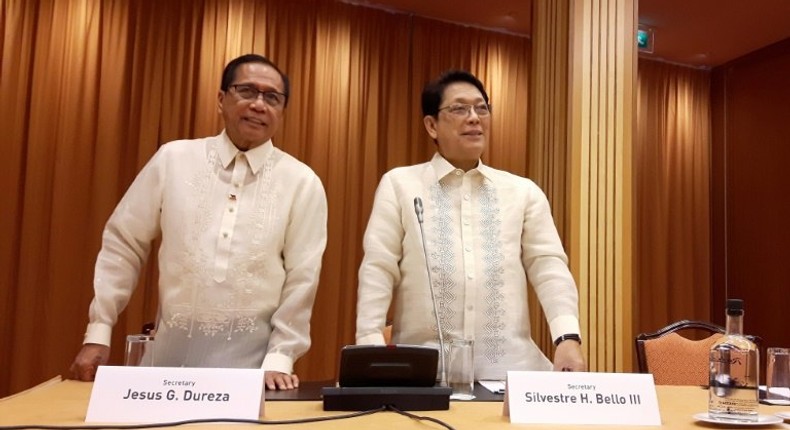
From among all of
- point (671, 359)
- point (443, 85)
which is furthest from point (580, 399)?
point (671, 359)

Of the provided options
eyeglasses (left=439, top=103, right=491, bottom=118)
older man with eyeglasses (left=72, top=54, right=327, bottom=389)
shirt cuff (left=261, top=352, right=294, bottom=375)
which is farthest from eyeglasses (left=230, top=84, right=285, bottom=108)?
shirt cuff (left=261, top=352, right=294, bottom=375)

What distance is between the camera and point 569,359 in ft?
6.21

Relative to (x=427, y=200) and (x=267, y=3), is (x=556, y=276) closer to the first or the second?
(x=427, y=200)

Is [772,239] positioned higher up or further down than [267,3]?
further down

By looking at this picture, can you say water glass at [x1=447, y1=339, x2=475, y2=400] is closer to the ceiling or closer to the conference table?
the conference table

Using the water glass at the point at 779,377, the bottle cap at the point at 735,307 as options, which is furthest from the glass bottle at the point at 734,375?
the water glass at the point at 779,377

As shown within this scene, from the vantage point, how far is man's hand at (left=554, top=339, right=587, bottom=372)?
1.89 metres

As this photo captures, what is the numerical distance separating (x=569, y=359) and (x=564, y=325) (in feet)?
0.37

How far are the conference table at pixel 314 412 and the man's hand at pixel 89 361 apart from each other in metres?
0.14

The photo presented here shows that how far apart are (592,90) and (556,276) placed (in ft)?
7.13

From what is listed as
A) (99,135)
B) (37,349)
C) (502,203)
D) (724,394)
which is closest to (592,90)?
(502,203)

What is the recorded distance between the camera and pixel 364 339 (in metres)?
1.94

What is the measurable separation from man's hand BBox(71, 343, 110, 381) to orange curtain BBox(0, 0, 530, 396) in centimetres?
313

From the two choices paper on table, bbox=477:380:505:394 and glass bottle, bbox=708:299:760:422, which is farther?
paper on table, bbox=477:380:505:394
